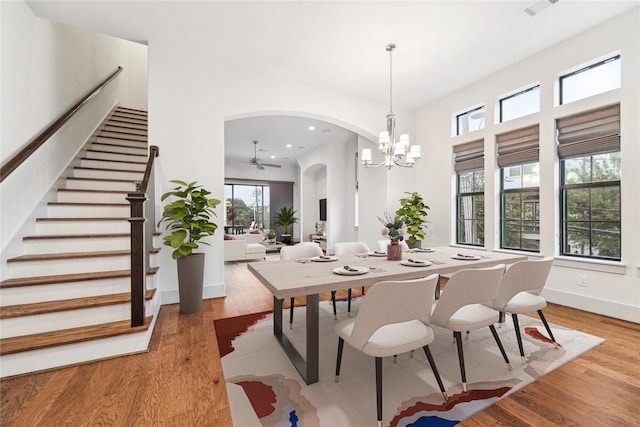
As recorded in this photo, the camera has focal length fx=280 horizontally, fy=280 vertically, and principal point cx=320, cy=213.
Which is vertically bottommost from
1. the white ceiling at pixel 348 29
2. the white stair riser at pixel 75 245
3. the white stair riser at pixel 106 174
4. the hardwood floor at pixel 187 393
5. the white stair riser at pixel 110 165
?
the hardwood floor at pixel 187 393

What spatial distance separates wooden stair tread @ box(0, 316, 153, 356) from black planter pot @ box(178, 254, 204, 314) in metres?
0.78

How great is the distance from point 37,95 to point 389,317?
13.2 ft

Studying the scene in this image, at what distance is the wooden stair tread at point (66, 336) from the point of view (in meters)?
1.97

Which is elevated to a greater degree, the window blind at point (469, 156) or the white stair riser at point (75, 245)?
the window blind at point (469, 156)

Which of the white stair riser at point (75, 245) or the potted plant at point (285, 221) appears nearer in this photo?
the white stair riser at point (75, 245)

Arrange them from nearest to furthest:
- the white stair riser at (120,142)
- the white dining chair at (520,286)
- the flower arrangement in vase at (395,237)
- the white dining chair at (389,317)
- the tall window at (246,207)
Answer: the white dining chair at (389,317) < the white dining chair at (520,286) < the flower arrangement in vase at (395,237) < the white stair riser at (120,142) < the tall window at (246,207)

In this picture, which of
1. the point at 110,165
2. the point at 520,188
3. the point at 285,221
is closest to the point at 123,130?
the point at 110,165

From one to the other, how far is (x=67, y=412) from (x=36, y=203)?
7.59ft

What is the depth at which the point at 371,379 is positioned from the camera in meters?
1.93

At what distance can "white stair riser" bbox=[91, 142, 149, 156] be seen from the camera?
425 centimetres

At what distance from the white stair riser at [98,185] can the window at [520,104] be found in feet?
18.0

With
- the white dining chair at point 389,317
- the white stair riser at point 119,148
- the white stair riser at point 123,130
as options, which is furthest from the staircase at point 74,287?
the white dining chair at point 389,317

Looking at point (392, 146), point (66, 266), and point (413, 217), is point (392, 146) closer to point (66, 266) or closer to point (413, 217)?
point (413, 217)

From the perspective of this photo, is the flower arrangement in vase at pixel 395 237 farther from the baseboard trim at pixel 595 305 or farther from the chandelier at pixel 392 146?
the baseboard trim at pixel 595 305
